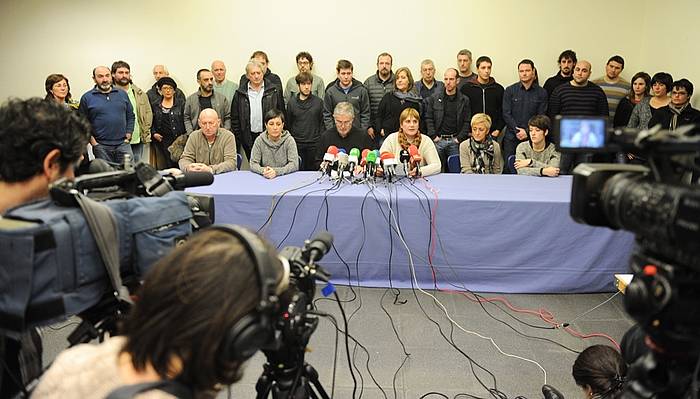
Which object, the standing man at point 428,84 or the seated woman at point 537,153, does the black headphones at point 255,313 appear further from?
the standing man at point 428,84

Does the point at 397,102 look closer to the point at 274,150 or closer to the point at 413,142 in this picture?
the point at 413,142

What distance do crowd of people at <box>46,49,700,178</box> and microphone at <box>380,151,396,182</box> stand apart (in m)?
0.81

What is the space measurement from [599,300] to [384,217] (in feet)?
4.35

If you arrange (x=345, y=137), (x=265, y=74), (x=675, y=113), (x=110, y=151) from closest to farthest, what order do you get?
(x=345, y=137) → (x=675, y=113) → (x=110, y=151) → (x=265, y=74)

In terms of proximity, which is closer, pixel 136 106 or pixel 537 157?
pixel 537 157

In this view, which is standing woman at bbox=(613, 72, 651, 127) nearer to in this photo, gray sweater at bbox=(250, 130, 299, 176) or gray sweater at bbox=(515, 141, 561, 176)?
gray sweater at bbox=(515, 141, 561, 176)

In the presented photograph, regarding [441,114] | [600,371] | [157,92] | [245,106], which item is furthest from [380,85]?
[600,371]

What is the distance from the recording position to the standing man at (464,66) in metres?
4.97

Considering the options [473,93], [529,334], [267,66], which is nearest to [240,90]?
[267,66]

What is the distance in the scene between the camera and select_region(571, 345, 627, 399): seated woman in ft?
4.96

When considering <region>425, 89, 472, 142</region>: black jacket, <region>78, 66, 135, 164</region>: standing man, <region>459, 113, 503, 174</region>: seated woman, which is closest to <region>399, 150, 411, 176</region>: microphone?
<region>459, 113, 503, 174</region>: seated woman

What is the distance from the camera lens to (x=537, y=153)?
3.65 m

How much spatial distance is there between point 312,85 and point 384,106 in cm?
88

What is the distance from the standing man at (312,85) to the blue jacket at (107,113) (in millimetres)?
1544
